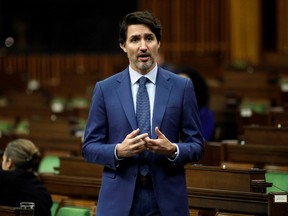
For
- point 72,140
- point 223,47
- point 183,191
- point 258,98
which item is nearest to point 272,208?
point 183,191

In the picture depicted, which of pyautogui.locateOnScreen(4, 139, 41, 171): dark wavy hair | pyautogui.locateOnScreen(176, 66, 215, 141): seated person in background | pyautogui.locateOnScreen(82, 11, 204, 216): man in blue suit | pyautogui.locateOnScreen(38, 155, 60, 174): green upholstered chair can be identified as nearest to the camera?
pyautogui.locateOnScreen(82, 11, 204, 216): man in blue suit

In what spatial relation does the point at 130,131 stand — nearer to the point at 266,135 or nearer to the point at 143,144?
the point at 143,144

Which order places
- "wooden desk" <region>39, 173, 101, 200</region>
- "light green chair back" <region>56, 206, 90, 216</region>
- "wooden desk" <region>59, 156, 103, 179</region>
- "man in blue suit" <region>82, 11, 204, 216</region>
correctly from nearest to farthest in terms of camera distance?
1. "man in blue suit" <region>82, 11, 204, 216</region>
2. "light green chair back" <region>56, 206, 90, 216</region>
3. "wooden desk" <region>39, 173, 101, 200</region>
4. "wooden desk" <region>59, 156, 103, 179</region>

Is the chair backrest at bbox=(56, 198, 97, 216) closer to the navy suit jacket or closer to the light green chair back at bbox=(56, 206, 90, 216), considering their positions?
the light green chair back at bbox=(56, 206, 90, 216)

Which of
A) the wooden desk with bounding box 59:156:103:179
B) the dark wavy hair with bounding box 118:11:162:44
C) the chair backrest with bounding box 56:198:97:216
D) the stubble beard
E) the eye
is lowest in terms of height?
the chair backrest with bounding box 56:198:97:216

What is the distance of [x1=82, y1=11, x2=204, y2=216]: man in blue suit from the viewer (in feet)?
12.3

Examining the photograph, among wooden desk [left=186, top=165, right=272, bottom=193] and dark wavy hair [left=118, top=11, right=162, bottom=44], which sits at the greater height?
dark wavy hair [left=118, top=11, right=162, bottom=44]

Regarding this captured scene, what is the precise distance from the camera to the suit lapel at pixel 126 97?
3793 mm

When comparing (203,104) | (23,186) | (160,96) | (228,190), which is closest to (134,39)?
(160,96)

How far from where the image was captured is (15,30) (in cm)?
1532

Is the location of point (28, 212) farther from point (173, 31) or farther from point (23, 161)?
point (173, 31)

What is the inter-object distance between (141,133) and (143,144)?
198 mm

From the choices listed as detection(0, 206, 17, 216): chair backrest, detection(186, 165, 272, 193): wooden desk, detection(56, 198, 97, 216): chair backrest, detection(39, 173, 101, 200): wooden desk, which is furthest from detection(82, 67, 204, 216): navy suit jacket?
detection(39, 173, 101, 200): wooden desk

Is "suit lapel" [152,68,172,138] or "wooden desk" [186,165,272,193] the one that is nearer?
"suit lapel" [152,68,172,138]
